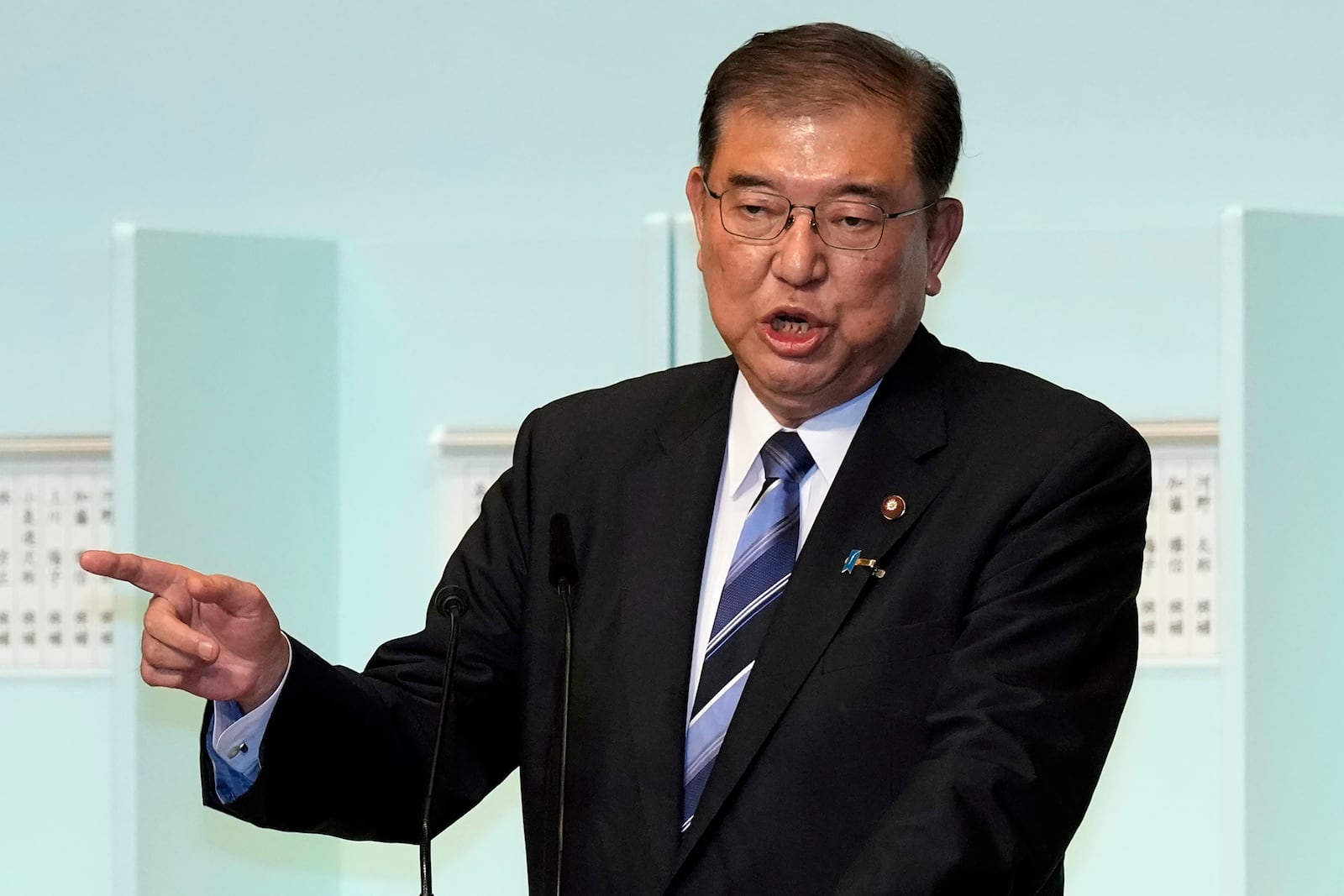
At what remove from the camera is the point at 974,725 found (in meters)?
1.48

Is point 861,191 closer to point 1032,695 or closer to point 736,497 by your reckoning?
point 736,497

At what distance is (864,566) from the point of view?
1573 mm

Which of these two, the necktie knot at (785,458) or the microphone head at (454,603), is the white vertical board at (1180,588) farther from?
the microphone head at (454,603)

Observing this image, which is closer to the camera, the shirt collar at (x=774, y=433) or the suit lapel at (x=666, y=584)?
the suit lapel at (x=666, y=584)

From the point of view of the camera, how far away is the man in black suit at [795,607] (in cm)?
152

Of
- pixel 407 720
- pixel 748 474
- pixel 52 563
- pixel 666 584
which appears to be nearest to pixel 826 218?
pixel 748 474

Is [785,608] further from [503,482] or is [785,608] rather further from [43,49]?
[43,49]

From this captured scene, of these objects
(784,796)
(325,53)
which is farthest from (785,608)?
(325,53)

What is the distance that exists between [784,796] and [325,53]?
2.10 meters

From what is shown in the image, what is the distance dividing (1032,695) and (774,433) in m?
0.39

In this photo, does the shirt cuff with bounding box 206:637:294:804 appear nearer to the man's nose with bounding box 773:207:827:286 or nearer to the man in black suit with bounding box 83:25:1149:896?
the man in black suit with bounding box 83:25:1149:896

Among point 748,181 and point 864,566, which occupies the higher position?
point 748,181

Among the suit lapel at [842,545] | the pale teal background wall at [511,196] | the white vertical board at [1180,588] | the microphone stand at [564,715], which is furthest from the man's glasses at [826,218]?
the white vertical board at [1180,588]

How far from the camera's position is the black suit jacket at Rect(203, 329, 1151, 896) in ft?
4.90
